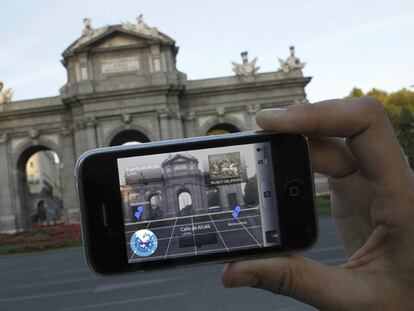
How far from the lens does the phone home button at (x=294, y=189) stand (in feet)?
9.83

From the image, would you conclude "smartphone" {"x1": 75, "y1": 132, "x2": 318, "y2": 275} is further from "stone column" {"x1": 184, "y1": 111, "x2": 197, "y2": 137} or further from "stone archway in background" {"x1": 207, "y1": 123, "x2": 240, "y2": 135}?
"stone archway in background" {"x1": 207, "y1": 123, "x2": 240, "y2": 135}

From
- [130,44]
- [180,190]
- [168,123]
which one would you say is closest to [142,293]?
[180,190]

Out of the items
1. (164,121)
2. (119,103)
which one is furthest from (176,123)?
(119,103)

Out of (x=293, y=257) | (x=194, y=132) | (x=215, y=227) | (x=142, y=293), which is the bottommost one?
(x=142, y=293)

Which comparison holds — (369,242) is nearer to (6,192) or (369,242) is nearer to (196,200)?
(196,200)

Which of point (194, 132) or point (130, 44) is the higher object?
point (130, 44)

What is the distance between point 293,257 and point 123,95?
32.8 meters

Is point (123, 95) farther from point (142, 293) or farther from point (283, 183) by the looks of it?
point (283, 183)

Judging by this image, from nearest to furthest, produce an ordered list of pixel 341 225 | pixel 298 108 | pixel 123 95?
pixel 298 108
pixel 341 225
pixel 123 95

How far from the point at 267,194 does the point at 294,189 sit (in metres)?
0.18

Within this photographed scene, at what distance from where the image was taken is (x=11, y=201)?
3619 centimetres

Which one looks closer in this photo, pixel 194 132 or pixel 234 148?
pixel 234 148

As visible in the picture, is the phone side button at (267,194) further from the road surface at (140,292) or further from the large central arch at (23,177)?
the large central arch at (23,177)

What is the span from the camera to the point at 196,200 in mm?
3107
